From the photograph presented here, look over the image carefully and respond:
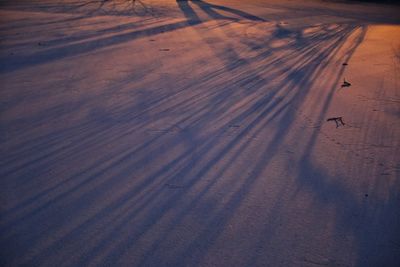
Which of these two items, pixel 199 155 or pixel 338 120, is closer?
pixel 199 155

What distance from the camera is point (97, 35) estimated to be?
8.59 metres

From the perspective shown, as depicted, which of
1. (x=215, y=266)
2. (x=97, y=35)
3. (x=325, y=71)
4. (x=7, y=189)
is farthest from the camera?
(x=97, y=35)

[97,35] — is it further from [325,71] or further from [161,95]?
[325,71]

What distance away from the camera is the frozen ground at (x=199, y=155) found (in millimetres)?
2576

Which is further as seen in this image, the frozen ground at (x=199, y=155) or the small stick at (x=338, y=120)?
the small stick at (x=338, y=120)

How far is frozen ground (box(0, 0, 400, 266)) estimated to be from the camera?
2576 mm

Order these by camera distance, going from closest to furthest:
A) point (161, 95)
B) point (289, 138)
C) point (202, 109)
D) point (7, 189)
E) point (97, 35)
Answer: point (7, 189) → point (289, 138) → point (202, 109) → point (161, 95) → point (97, 35)

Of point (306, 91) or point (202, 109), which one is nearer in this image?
point (202, 109)

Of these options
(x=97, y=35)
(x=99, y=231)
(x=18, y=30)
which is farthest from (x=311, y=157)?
(x=18, y=30)

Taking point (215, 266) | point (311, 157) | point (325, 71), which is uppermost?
point (325, 71)

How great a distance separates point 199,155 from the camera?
11.9 ft

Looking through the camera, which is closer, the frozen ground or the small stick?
the frozen ground

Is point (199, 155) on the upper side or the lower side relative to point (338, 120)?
lower

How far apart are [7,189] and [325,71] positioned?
217 inches
